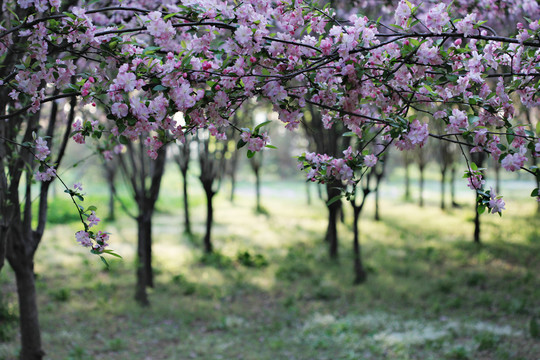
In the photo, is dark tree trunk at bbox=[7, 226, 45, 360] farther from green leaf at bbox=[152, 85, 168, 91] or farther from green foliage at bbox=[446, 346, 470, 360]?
green foliage at bbox=[446, 346, 470, 360]

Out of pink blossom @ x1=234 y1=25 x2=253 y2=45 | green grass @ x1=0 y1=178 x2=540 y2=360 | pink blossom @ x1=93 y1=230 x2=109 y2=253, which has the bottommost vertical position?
green grass @ x1=0 y1=178 x2=540 y2=360

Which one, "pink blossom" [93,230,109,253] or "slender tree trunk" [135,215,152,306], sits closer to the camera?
"pink blossom" [93,230,109,253]

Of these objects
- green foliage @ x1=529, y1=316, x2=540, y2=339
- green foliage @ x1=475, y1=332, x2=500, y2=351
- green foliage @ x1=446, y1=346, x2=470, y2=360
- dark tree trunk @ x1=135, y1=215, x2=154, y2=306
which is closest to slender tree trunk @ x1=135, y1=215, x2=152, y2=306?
dark tree trunk @ x1=135, y1=215, x2=154, y2=306

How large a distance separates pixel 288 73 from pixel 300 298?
6.88m

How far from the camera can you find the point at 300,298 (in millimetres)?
8820

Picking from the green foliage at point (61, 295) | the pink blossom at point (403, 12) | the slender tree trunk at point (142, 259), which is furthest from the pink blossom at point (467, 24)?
the green foliage at point (61, 295)

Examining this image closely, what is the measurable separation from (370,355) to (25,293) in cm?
417

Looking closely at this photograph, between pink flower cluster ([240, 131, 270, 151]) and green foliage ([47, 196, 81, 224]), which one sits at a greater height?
pink flower cluster ([240, 131, 270, 151])

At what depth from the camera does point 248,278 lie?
10.1 metres

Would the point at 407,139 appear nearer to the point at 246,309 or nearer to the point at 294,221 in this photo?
the point at 246,309

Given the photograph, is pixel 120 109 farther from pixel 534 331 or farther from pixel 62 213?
pixel 62 213

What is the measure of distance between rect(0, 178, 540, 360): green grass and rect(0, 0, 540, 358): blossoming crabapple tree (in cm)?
388

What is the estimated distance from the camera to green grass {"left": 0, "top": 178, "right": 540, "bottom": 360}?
627cm

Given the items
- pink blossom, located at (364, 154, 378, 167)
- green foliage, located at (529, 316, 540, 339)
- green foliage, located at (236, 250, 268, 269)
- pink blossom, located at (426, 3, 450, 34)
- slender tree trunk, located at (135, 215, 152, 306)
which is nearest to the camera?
pink blossom, located at (426, 3, 450, 34)
